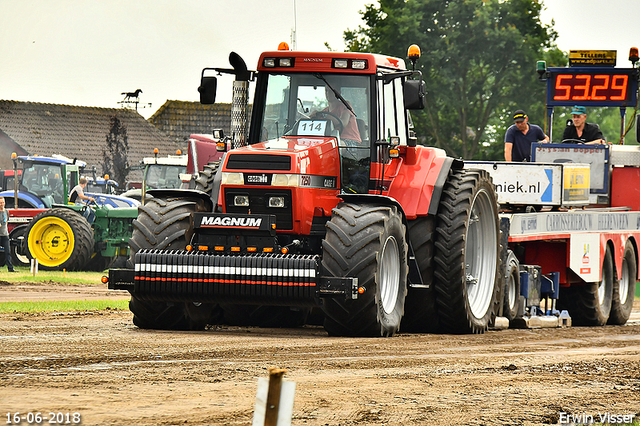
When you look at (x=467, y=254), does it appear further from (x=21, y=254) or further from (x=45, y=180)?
(x=45, y=180)

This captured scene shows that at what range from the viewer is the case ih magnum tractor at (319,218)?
9867mm

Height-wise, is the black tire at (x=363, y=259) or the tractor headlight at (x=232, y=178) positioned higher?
the tractor headlight at (x=232, y=178)

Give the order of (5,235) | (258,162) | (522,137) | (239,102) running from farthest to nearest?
(5,235) < (522,137) < (239,102) < (258,162)

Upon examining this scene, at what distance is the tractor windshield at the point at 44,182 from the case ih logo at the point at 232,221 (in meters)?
16.4

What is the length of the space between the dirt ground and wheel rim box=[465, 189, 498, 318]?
1094 mm

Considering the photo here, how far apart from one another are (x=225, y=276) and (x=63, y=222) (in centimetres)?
1439

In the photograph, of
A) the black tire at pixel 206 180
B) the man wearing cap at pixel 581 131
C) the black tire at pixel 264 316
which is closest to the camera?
the black tire at pixel 206 180

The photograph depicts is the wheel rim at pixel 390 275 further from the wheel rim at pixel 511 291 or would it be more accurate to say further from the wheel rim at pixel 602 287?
the wheel rim at pixel 602 287

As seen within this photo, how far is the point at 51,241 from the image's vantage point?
23719 millimetres

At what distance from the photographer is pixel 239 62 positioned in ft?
36.8

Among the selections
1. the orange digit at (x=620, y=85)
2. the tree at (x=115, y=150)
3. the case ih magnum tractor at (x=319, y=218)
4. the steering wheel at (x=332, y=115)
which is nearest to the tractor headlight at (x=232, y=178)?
the case ih magnum tractor at (x=319, y=218)

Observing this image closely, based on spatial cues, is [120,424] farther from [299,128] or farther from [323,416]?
[299,128]

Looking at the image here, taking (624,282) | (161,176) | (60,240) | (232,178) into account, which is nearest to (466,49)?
(161,176)

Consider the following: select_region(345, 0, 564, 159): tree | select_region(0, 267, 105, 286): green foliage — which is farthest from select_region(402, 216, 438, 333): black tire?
select_region(345, 0, 564, 159): tree
